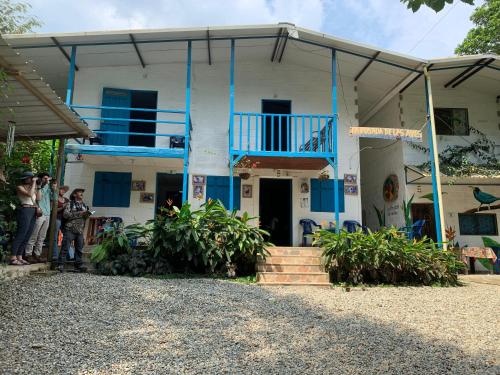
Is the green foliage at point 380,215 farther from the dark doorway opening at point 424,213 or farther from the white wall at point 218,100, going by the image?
the white wall at point 218,100

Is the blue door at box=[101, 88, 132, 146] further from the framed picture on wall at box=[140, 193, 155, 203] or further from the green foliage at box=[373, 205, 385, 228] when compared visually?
the green foliage at box=[373, 205, 385, 228]

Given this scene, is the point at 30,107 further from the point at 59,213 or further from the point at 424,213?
the point at 424,213

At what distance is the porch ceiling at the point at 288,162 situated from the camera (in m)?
8.97

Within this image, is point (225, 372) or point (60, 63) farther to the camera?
point (60, 63)

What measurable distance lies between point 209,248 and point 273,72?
589cm

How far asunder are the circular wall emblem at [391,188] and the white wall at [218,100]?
1506mm

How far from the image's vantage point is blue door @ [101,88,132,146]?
969 centimetres

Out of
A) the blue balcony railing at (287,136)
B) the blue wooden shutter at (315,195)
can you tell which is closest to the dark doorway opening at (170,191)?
the blue balcony railing at (287,136)

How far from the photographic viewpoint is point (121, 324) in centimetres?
384

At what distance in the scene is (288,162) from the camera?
9.27 m

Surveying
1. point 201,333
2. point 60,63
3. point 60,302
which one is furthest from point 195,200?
point 201,333

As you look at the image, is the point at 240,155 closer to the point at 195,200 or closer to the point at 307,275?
the point at 195,200

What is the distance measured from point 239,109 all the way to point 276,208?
3183 millimetres

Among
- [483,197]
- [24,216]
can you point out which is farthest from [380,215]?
[24,216]
